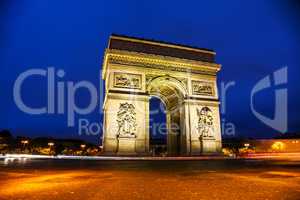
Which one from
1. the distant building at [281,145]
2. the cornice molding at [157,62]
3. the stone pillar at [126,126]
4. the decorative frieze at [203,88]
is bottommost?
the distant building at [281,145]

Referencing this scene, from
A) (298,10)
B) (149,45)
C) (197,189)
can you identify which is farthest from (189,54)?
(197,189)

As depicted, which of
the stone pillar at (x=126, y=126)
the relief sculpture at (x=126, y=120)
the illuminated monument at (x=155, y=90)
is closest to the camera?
the stone pillar at (x=126, y=126)

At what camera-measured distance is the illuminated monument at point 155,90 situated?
20.5 metres

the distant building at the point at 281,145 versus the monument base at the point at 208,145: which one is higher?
the monument base at the point at 208,145

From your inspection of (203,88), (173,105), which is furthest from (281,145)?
(203,88)

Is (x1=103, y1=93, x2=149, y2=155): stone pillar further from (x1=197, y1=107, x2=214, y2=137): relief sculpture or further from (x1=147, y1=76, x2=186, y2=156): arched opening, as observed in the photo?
(x1=197, y1=107, x2=214, y2=137): relief sculpture

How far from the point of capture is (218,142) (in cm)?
2291

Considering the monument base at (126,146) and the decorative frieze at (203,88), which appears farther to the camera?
the decorative frieze at (203,88)

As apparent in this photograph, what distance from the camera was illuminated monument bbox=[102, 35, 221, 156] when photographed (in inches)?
805

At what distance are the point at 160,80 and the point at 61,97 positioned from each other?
1334 centimetres

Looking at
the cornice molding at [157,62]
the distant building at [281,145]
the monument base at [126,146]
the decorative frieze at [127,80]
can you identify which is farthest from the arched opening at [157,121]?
the distant building at [281,145]

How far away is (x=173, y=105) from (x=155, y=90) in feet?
7.95

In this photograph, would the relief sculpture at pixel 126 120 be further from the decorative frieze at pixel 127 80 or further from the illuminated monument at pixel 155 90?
the decorative frieze at pixel 127 80

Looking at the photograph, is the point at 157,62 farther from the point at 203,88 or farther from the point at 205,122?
the point at 205,122
